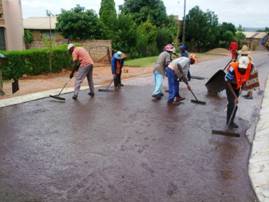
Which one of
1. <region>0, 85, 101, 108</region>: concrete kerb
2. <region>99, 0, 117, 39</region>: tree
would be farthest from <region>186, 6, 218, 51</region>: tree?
<region>0, 85, 101, 108</region>: concrete kerb

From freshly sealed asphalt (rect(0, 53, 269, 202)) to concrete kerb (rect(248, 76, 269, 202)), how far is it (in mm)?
123

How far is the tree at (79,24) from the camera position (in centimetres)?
2578

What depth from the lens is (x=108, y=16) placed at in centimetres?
2872

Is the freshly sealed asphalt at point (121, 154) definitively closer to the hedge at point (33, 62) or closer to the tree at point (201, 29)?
the hedge at point (33, 62)

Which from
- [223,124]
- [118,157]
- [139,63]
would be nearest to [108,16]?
[139,63]

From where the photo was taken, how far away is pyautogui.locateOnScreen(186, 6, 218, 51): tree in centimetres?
4275

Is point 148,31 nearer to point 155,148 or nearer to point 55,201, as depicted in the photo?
point 155,148

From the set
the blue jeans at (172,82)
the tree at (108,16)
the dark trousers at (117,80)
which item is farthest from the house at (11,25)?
the blue jeans at (172,82)

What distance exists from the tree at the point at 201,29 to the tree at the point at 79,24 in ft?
61.6

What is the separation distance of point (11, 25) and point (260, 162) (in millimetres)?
20230

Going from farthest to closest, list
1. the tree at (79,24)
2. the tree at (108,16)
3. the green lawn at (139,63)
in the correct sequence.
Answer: the tree at (108,16) < the tree at (79,24) < the green lawn at (139,63)

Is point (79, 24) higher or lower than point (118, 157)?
higher

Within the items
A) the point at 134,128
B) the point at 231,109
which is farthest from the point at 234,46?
the point at 134,128

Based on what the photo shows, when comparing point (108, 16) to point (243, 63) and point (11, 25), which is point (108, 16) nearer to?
point (11, 25)
